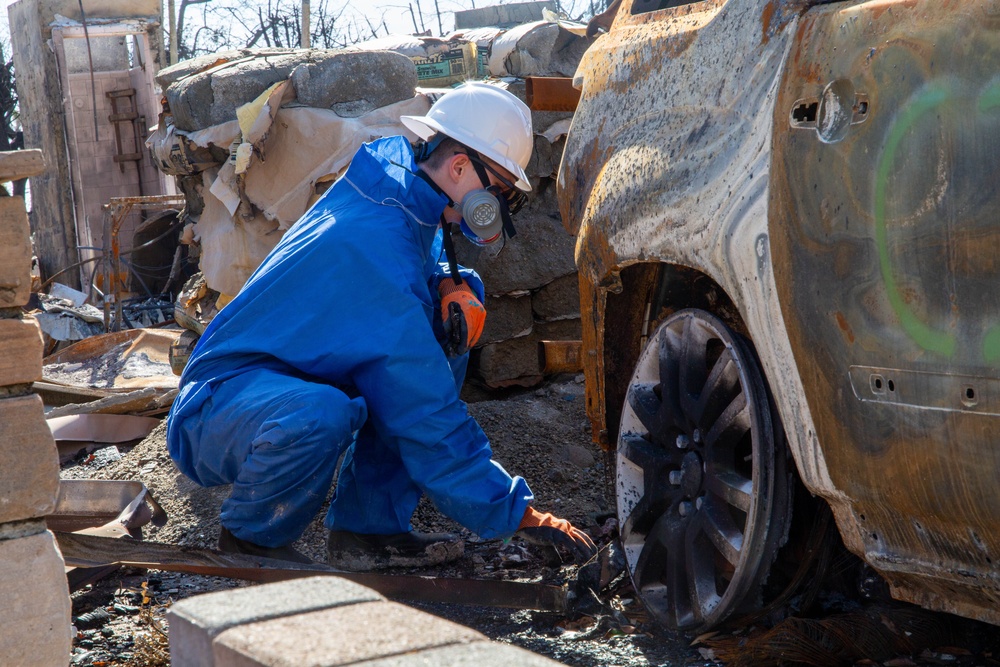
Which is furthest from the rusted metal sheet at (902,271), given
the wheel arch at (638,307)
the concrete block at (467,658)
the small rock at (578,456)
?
the small rock at (578,456)

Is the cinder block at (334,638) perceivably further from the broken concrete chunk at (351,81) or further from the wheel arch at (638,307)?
the broken concrete chunk at (351,81)

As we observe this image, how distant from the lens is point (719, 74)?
263 centimetres

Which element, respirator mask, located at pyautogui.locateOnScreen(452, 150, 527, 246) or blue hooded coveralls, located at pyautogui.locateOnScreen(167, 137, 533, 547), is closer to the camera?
blue hooded coveralls, located at pyautogui.locateOnScreen(167, 137, 533, 547)

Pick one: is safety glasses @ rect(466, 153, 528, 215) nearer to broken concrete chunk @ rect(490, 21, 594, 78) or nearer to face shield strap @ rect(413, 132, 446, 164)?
face shield strap @ rect(413, 132, 446, 164)

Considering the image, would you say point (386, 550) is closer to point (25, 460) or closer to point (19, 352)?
point (25, 460)

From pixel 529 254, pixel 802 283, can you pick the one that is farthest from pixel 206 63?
pixel 802 283

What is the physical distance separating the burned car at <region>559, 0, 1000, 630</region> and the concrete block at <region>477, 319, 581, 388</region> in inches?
106

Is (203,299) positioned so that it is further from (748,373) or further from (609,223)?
(748,373)

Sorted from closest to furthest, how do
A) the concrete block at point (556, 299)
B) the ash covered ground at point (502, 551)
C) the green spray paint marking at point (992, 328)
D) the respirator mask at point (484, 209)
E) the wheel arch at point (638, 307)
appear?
1. the green spray paint marking at point (992, 328)
2. the ash covered ground at point (502, 551)
3. the wheel arch at point (638, 307)
4. the respirator mask at point (484, 209)
5. the concrete block at point (556, 299)

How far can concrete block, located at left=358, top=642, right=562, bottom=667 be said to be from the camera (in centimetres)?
146

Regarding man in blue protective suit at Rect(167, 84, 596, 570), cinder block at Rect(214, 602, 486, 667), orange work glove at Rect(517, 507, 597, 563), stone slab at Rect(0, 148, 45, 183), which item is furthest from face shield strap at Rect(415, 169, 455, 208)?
cinder block at Rect(214, 602, 486, 667)

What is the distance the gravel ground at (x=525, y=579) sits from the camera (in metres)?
2.75

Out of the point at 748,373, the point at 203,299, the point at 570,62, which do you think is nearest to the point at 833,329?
the point at 748,373

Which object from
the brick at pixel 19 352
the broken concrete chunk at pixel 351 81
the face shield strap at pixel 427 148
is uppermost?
the broken concrete chunk at pixel 351 81
